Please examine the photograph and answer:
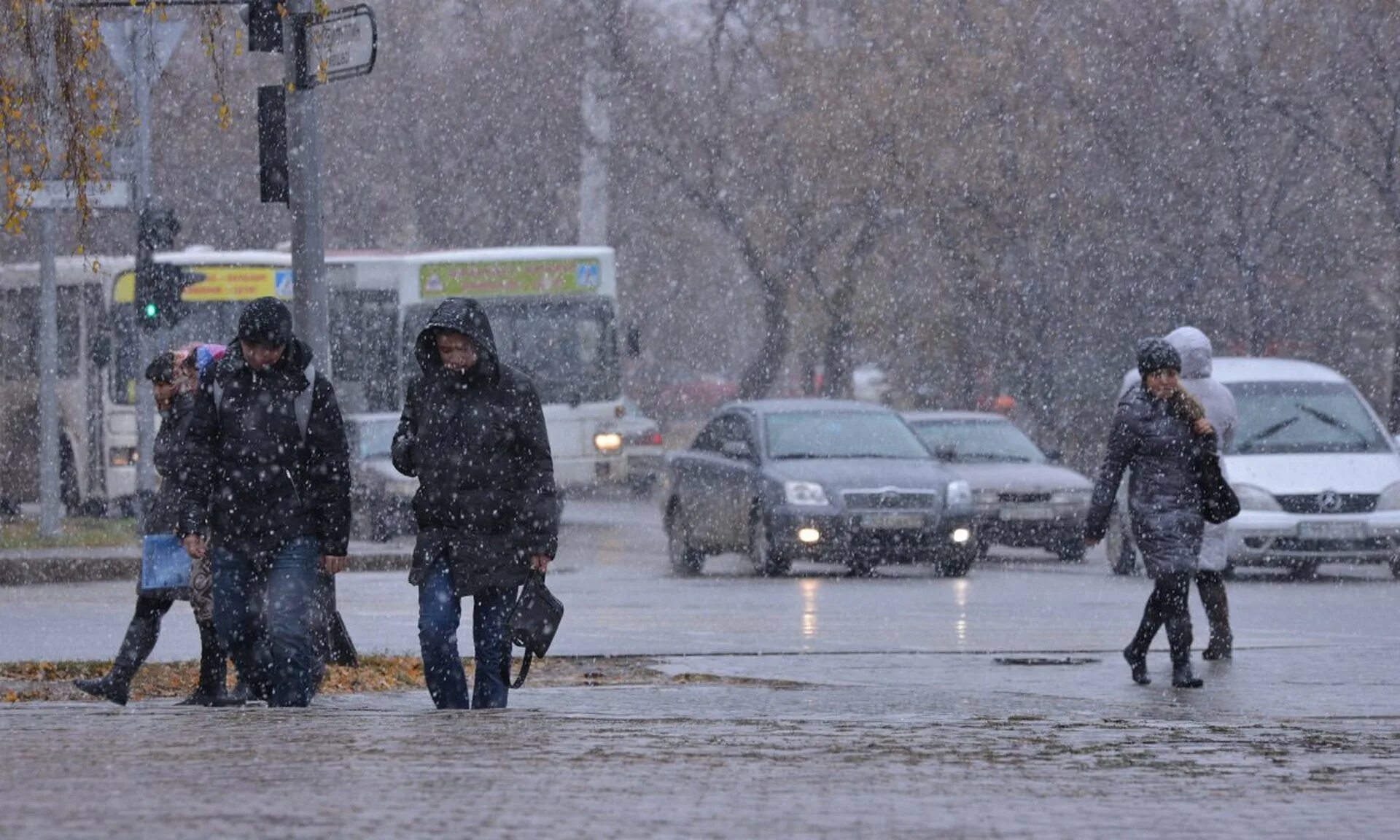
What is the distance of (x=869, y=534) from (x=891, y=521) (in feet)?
0.67

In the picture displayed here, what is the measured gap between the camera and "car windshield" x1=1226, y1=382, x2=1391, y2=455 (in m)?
21.5

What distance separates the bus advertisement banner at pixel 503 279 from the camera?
3172cm

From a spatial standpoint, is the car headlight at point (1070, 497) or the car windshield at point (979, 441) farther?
the car windshield at point (979, 441)

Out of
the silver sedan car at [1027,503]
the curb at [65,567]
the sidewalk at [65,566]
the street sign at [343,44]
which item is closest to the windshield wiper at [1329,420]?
the silver sedan car at [1027,503]

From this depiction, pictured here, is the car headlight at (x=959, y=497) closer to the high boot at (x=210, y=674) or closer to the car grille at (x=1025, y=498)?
the car grille at (x=1025, y=498)

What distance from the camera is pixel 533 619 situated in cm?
927

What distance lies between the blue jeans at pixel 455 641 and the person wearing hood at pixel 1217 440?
4449mm

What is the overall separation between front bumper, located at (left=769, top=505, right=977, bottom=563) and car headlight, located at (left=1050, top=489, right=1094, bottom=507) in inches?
108

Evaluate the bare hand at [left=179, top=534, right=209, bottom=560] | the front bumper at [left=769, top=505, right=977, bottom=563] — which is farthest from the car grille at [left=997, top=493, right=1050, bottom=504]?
the bare hand at [left=179, top=534, right=209, bottom=560]

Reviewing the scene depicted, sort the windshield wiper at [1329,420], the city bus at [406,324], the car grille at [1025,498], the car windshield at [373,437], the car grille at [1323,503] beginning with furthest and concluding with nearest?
the city bus at [406,324] → the car windshield at [373,437] → the car grille at [1025,498] → the windshield wiper at [1329,420] → the car grille at [1323,503]

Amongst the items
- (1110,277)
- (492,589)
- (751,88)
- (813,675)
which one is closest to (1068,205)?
(1110,277)

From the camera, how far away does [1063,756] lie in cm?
756

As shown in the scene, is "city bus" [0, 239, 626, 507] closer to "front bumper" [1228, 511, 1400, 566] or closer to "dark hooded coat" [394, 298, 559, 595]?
"front bumper" [1228, 511, 1400, 566]

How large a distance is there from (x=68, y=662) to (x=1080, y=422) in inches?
1006
